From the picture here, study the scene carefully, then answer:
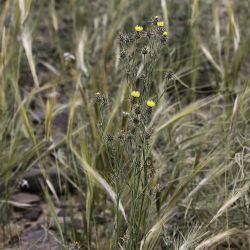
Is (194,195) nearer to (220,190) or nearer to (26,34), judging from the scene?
(220,190)

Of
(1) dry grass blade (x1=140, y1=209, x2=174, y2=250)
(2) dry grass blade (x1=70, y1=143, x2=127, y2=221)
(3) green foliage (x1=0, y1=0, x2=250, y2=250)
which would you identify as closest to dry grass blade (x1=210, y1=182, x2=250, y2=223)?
(3) green foliage (x1=0, y1=0, x2=250, y2=250)

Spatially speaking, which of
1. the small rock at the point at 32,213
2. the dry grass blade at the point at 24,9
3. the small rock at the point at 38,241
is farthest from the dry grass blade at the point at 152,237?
the dry grass blade at the point at 24,9

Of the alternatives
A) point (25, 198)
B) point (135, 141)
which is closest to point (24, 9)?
point (25, 198)

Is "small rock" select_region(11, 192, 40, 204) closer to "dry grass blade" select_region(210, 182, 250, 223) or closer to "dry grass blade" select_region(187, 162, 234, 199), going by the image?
"dry grass blade" select_region(187, 162, 234, 199)

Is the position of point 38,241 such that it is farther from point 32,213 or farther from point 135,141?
point 135,141

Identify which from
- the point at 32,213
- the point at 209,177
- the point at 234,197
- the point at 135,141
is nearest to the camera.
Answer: the point at 135,141

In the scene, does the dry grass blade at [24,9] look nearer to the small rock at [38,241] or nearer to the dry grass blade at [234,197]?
the small rock at [38,241]

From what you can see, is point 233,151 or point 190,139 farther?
point 190,139

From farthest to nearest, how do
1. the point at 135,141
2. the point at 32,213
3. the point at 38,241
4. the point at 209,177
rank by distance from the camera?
the point at 32,213
the point at 38,241
the point at 209,177
the point at 135,141

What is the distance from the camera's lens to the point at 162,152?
2.60 metres

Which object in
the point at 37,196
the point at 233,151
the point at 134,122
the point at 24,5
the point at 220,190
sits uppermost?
the point at 24,5

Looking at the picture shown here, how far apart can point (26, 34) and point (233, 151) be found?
0.94 metres

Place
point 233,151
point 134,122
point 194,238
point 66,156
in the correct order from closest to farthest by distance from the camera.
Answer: point 134,122 → point 194,238 → point 233,151 → point 66,156

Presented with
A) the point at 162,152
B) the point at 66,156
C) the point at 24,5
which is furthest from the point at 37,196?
the point at 24,5
